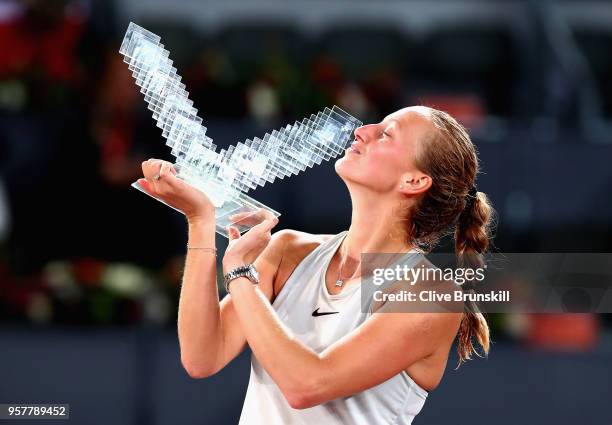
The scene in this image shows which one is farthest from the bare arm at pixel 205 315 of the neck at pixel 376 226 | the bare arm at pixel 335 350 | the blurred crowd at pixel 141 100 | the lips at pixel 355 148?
the blurred crowd at pixel 141 100

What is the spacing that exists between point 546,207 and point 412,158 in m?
3.14

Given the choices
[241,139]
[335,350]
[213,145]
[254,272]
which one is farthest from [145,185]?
[241,139]

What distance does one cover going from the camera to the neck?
237cm

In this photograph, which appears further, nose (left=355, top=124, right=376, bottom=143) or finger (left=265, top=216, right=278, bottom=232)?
nose (left=355, top=124, right=376, bottom=143)

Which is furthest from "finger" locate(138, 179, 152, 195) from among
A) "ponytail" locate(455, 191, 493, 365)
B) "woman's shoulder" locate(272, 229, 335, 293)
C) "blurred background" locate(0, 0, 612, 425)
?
"blurred background" locate(0, 0, 612, 425)

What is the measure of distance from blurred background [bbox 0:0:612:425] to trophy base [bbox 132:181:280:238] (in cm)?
123

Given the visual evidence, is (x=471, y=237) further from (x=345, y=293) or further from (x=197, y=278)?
(x=197, y=278)

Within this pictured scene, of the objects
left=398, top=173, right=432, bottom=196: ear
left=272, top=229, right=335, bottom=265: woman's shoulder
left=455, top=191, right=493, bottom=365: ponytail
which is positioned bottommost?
left=272, top=229, right=335, bottom=265: woman's shoulder

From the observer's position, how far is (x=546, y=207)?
533 centimetres

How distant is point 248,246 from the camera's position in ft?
7.28

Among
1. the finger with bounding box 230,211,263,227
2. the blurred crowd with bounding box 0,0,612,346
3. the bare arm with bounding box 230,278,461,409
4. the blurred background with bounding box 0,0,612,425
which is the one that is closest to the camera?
the bare arm with bounding box 230,278,461,409

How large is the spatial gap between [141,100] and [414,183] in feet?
10.5

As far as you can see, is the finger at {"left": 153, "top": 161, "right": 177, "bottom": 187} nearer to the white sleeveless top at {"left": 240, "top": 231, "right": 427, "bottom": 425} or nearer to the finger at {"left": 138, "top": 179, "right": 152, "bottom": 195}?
the finger at {"left": 138, "top": 179, "right": 152, "bottom": 195}

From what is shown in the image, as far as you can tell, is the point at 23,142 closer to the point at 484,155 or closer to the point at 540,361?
the point at 484,155
